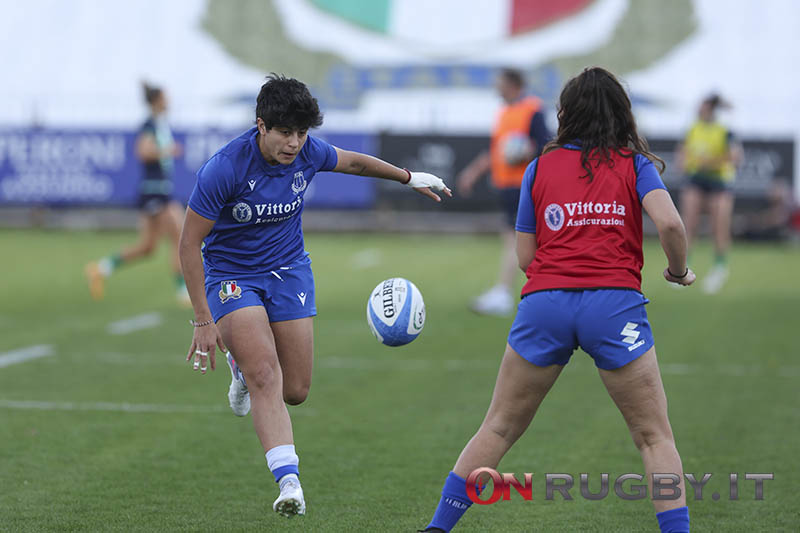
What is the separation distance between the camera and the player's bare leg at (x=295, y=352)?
577 cm

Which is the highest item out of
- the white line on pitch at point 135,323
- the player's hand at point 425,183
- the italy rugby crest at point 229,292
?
the player's hand at point 425,183

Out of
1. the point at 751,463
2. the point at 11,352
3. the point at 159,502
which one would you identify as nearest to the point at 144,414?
the point at 159,502

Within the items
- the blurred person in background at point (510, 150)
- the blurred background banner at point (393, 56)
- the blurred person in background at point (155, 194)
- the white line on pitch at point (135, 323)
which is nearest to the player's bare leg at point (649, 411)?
the white line on pitch at point (135, 323)

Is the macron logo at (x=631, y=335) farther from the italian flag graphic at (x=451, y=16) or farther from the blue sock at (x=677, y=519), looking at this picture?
the italian flag graphic at (x=451, y=16)

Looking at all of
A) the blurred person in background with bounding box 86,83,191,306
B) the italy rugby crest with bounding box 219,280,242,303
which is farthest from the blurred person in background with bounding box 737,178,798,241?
the italy rugby crest with bounding box 219,280,242,303

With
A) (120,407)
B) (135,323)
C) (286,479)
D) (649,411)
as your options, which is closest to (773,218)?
(135,323)

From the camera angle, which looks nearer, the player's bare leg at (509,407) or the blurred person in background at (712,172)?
the player's bare leg at (509,407)

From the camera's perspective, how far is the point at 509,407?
4684 mm

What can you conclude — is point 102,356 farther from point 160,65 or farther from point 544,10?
point 544,10

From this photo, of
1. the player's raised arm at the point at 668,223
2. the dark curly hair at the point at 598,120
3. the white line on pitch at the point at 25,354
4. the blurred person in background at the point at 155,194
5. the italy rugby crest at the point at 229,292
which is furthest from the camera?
the blurred person in background at the point at 155,194

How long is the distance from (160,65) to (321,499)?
32019 mm

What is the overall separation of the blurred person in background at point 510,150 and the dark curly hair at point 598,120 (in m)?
8.47

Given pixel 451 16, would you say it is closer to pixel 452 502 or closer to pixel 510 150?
pixel 510 150

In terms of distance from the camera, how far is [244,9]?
1501 inches
